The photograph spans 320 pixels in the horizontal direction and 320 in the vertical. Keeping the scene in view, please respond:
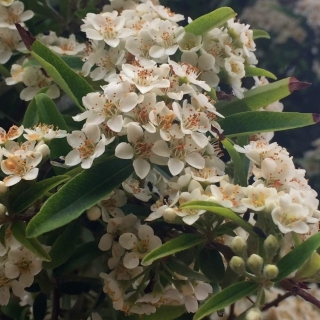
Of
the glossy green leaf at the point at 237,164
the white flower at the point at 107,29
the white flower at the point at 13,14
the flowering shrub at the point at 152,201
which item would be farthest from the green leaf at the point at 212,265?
the white flower at the point at 13,14

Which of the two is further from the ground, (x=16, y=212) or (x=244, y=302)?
(x=16, y=212)

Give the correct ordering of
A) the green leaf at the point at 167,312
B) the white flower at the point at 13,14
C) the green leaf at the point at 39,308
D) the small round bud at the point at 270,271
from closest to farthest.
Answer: the small round bud at the point at 270,271
the green leaf at the point at 167,312
the green leaf at the point at 39,308
the white flower at the point at 13,14

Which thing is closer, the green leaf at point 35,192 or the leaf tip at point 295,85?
the green leaf at point 35,192

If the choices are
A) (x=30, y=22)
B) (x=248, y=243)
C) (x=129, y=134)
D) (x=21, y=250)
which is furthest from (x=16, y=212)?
(x=30, y=22)

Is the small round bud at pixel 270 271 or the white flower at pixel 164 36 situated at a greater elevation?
the white flower at pixel 164 36

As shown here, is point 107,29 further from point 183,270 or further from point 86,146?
point 183,270

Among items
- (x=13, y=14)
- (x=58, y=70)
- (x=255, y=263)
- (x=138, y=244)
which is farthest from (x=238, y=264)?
(x=13, y=14)

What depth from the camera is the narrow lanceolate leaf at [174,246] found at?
1.86ft

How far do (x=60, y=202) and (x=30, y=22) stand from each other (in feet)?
1.67

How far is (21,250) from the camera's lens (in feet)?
2.11

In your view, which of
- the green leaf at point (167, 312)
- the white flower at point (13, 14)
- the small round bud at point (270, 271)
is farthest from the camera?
the white flower at point (13, 14)

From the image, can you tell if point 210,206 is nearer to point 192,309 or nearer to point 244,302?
point 192,309

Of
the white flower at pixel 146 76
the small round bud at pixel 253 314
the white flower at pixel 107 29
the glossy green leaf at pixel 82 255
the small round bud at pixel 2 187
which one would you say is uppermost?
the white flower at pixel 146 76

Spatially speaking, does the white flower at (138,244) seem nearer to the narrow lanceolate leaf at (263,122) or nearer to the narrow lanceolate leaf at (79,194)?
the narrow lanceolate leaf at (79,194)
